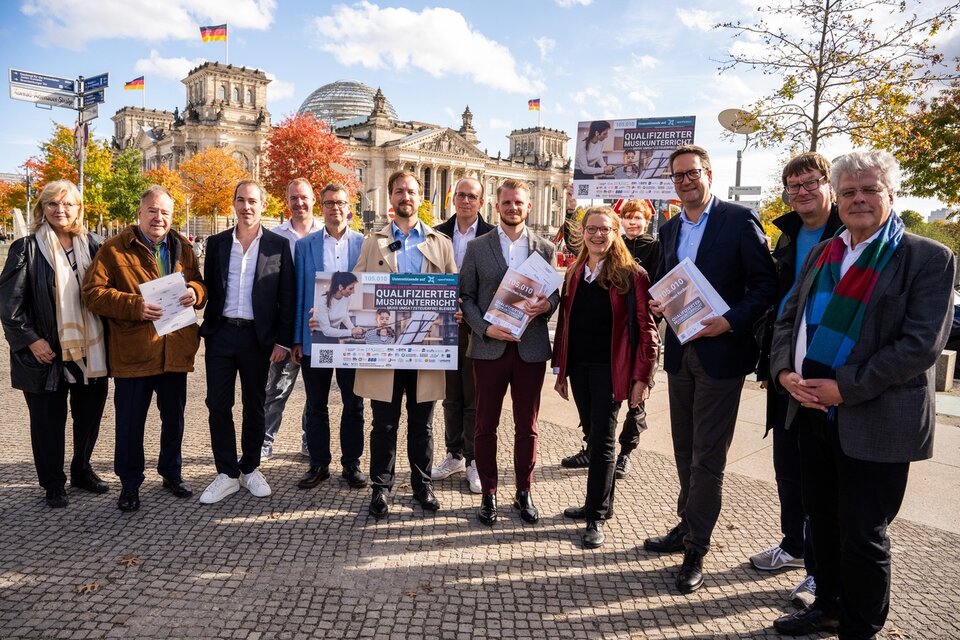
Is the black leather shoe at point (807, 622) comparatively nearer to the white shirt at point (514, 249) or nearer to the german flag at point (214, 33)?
the white shirt at point (514, 249)

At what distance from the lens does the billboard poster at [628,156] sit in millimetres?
11805

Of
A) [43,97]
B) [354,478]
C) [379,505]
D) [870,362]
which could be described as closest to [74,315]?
[354,478]

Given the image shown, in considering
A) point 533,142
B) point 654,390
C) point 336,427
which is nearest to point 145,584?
point 336,427

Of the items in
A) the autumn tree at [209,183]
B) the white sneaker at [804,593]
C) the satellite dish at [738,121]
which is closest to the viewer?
the white sneaker at [804,593]

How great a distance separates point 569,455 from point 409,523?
226 centimetres

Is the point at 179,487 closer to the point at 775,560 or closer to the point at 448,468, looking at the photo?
the point at 448,468

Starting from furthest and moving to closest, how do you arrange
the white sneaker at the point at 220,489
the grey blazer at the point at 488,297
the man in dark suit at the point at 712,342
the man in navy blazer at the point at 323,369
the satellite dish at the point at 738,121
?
1. the satellite dish at the point at 738,121
2. the man in navy blazer at the point at 323,369
3. the white sneaker at the point at 220,489
4. the grey blazer at the point at 488,297
5. the man in dark suit at the point at 712,342

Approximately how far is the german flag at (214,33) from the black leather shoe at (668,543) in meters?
79.4

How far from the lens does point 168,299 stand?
501cm

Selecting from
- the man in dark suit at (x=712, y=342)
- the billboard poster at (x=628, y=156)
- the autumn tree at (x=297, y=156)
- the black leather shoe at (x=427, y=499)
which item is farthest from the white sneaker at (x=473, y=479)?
the autumn tree at (x=297, y=156)

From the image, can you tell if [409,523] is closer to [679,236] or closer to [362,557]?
[362,557]

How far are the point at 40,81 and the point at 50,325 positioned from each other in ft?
48.5

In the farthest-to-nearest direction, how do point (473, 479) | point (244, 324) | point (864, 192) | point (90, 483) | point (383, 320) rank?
point (473, 479) → point (90, 483) → point (244, 324) → point (383, 320) → point (864, 192)

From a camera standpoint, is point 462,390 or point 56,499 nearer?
point 56,499
